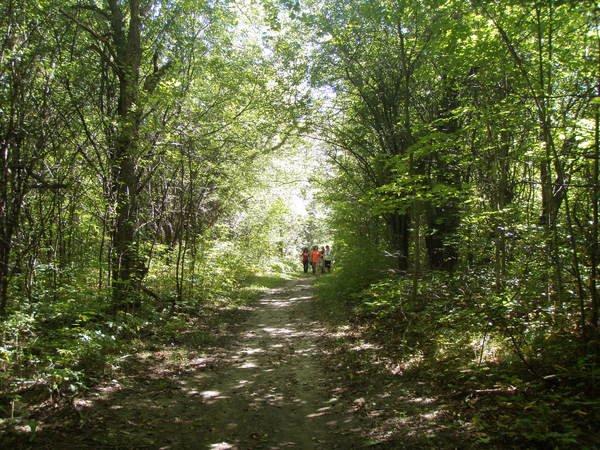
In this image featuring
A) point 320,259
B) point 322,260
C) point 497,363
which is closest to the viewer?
point 497,363

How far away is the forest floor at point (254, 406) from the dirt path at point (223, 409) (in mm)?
13

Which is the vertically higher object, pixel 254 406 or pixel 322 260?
pixel 322 260

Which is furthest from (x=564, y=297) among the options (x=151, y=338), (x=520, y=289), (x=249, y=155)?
(x=249, y=155)

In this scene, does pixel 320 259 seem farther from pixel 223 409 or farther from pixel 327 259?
pixel 223 409

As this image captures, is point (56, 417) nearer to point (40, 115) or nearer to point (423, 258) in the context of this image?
point (40, 115)

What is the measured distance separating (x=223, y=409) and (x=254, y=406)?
431 millimetres

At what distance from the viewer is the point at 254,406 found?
226 inches

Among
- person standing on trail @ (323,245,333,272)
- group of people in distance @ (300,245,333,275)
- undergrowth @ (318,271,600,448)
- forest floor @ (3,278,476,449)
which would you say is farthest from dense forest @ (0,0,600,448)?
group of people in distance @ (300,245,333,275)

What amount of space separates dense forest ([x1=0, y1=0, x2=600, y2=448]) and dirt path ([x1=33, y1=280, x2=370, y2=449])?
0.35 metres

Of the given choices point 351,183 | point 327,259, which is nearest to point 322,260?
point 327,259

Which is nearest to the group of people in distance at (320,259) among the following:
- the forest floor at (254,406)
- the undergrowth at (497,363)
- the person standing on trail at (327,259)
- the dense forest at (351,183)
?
the person standing on trail at (327,259)

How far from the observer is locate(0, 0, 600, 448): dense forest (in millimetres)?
5176

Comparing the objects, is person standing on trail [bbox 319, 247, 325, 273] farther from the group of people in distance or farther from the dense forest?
the dense forest

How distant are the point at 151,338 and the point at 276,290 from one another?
403 inches
